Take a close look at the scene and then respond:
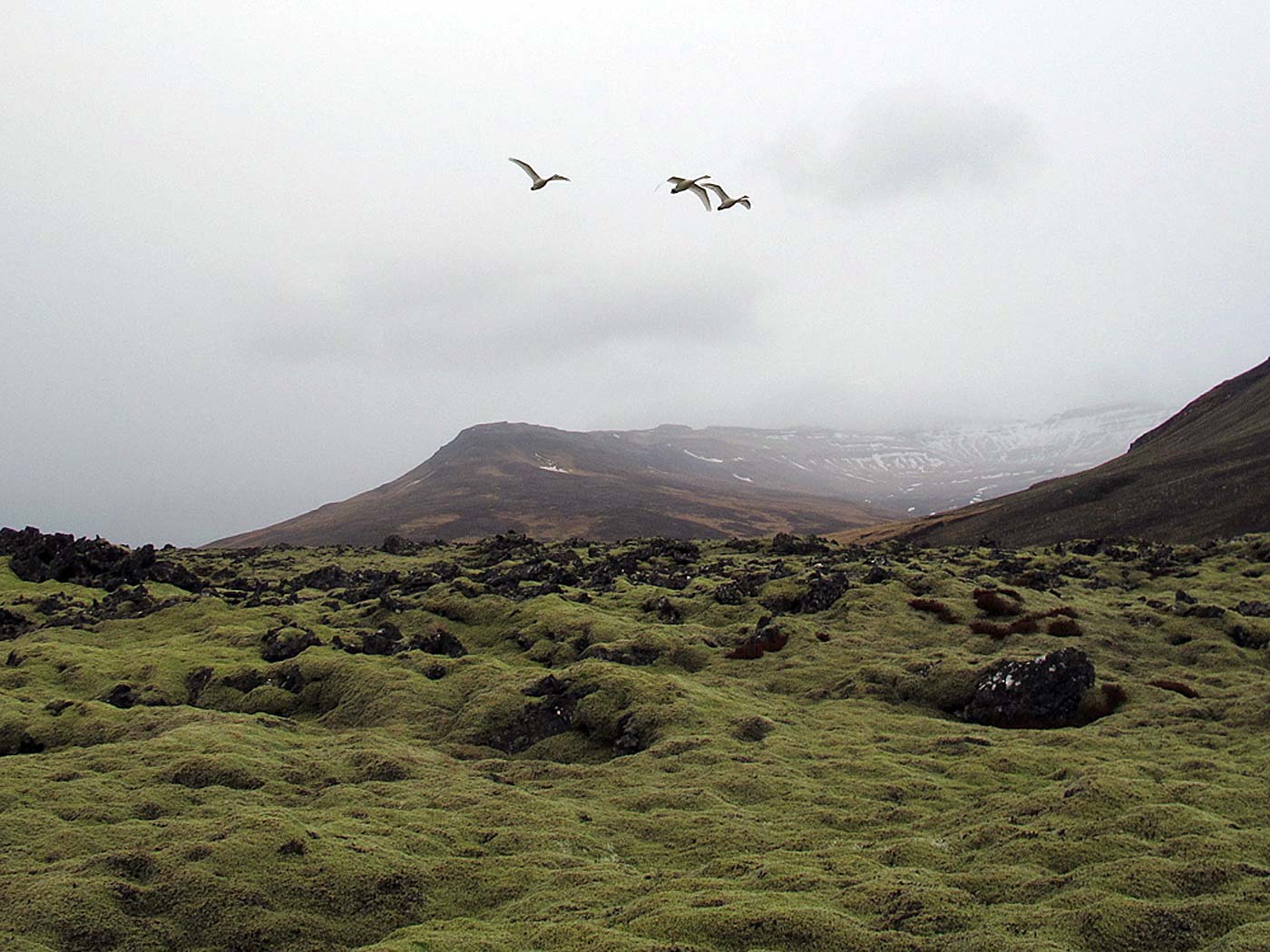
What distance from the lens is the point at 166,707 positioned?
74.9 ft

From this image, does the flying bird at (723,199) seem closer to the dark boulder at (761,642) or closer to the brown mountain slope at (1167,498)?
the dark boulder at (761,642)

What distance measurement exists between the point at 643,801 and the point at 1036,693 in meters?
12.3

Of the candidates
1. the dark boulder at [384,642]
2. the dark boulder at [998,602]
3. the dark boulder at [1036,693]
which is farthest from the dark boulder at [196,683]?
the dark boulder at [998,602]

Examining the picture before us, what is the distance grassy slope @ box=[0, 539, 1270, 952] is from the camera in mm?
10938

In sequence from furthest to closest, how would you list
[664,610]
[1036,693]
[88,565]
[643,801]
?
[88,565], [664,610], [1036,693], [643,801]

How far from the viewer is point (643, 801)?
54.7 feet

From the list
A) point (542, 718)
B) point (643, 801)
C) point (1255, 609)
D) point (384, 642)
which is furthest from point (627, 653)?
point (1255, 609)

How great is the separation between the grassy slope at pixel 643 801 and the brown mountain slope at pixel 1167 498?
59.7m

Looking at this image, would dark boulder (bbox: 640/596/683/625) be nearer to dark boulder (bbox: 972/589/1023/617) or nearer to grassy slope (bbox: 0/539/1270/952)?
grassy slope (bbox: 0/539/1270/952)

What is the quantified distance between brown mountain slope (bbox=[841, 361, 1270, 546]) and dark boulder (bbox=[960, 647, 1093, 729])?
59.0 meters

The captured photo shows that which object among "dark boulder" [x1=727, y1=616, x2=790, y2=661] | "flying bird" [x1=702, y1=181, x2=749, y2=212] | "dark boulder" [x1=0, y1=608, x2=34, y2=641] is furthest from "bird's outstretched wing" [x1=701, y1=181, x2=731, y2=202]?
"dark boulder" [x1=0, y1=608, x2=34, y2=641]

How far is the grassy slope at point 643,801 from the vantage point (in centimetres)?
1094

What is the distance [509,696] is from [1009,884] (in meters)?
14.8

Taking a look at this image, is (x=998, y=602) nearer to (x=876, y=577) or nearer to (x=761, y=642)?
(x=876, y=577)
